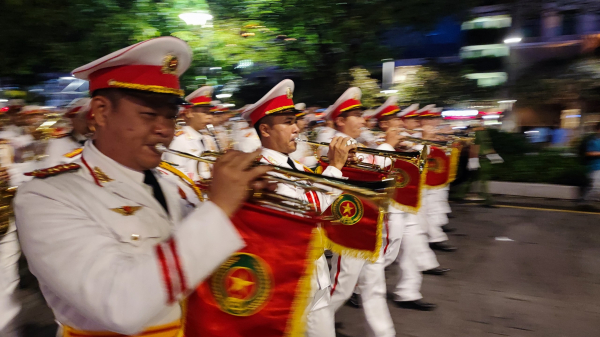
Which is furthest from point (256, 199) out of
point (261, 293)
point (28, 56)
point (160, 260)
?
point (28, 56)

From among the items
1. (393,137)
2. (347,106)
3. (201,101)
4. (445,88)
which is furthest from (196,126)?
(445,88)

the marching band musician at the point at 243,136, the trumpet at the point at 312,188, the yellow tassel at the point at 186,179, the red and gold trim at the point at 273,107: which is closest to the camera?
the trumpet at the point at 312,188

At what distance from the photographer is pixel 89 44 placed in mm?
10594

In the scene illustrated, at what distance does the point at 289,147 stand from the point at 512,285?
3604 millimetres

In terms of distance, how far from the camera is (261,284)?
4.92 ft

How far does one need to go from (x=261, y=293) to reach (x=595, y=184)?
9.57 meters

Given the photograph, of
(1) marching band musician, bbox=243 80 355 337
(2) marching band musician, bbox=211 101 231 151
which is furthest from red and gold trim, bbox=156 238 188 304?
(2) marching band musician, bbox=211 101 231 151

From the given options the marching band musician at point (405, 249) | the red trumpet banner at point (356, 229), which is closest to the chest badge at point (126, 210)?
the red trumpet banner at point (356, 229)

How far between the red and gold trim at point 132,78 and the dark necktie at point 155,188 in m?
0.33

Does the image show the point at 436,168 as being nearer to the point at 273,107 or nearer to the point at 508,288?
the point at 508,288

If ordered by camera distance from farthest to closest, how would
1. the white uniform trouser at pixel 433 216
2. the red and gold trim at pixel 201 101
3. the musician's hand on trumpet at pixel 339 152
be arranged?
the white uniform trouser at pixel 433 216
the red and gold trim at pixel 201 101
the musician's hand on trumpet at pixel 339 152

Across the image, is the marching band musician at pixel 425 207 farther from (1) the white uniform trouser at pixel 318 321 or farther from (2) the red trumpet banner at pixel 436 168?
(1) the white uniform trouser at pixel 318 321

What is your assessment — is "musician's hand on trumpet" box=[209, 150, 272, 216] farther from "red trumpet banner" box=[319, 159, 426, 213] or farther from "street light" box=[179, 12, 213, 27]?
"street light" box=[179, 12, 213, 27]

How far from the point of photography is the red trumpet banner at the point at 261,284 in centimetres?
147
